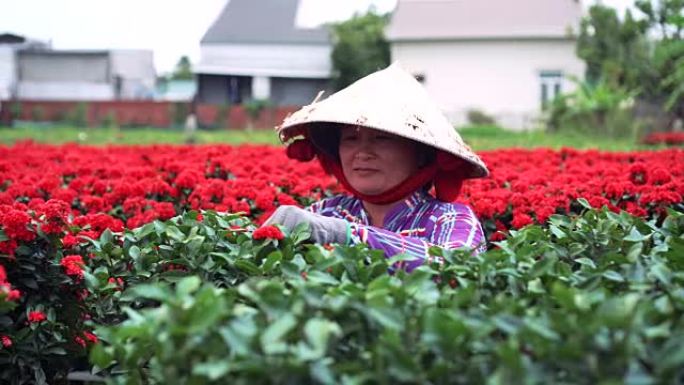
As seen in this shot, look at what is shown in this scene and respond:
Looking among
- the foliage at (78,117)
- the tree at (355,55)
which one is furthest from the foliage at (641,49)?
the foliage at (78,117)

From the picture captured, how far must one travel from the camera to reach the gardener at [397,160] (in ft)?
10.8

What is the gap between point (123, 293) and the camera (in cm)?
289

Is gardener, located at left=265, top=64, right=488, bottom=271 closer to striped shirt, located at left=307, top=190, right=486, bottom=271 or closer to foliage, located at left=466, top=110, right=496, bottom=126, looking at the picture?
striped shirt, located at left=307, top=190, right=486, bottom=271

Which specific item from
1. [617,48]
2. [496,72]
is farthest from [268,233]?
[496,72]

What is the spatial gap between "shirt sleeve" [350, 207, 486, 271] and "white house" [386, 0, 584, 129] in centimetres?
2894

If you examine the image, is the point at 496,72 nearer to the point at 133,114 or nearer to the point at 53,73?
the point at 133,114

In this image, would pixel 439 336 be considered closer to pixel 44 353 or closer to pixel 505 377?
pixel 505 377

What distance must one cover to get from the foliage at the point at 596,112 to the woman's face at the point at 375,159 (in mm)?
18574

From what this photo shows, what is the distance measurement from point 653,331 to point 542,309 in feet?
0.92

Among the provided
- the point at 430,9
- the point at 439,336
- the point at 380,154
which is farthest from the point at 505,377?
the point at 430,9

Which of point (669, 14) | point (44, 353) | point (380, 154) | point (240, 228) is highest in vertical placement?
point (669, 14)

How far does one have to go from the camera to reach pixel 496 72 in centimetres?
3300

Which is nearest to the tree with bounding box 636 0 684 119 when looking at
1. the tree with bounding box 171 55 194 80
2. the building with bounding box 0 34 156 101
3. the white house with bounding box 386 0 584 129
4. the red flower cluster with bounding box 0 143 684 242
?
the white house with bounding box 386 0 584 129

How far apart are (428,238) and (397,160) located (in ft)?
1.03
